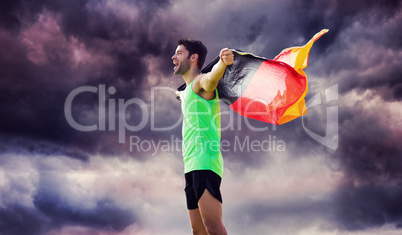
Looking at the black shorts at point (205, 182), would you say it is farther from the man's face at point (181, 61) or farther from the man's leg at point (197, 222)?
the man's face at point (181, 61)

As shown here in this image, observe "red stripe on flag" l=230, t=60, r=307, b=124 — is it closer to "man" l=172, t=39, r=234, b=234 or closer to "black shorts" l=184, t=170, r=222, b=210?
"man" l=172, t=39, r=234, b=234

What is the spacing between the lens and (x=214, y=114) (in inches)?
180

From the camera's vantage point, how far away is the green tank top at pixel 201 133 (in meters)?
4.31

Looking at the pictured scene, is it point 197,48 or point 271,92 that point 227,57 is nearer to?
point 197,48

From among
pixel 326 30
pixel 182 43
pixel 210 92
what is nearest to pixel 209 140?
pixel 210 92

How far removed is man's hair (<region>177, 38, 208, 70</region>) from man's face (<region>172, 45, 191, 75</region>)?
0.07 meters

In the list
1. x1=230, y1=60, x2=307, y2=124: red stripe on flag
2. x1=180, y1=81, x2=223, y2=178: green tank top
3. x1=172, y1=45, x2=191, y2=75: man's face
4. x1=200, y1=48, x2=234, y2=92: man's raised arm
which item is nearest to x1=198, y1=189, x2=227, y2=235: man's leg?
x1=180, y1=81, x2=223, y2=178: green tank top

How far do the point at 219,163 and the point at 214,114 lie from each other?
0.66 metres

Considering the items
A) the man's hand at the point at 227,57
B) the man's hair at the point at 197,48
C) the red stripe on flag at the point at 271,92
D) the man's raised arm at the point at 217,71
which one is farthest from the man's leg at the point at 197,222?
the man's hair at the point at 197,48

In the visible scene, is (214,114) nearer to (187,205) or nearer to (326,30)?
(187,205)

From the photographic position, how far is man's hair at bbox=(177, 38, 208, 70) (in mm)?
5121

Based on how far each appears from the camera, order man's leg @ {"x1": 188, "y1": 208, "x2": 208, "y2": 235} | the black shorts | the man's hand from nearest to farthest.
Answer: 1. the man's hand
2. the black shorts
3. man's leg @ {"x1": 188, "y1": 208, "x2": 208, "y2": 235}

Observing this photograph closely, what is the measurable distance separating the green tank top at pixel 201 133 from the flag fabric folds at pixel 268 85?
19.9 inches

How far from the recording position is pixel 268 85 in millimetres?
5117
